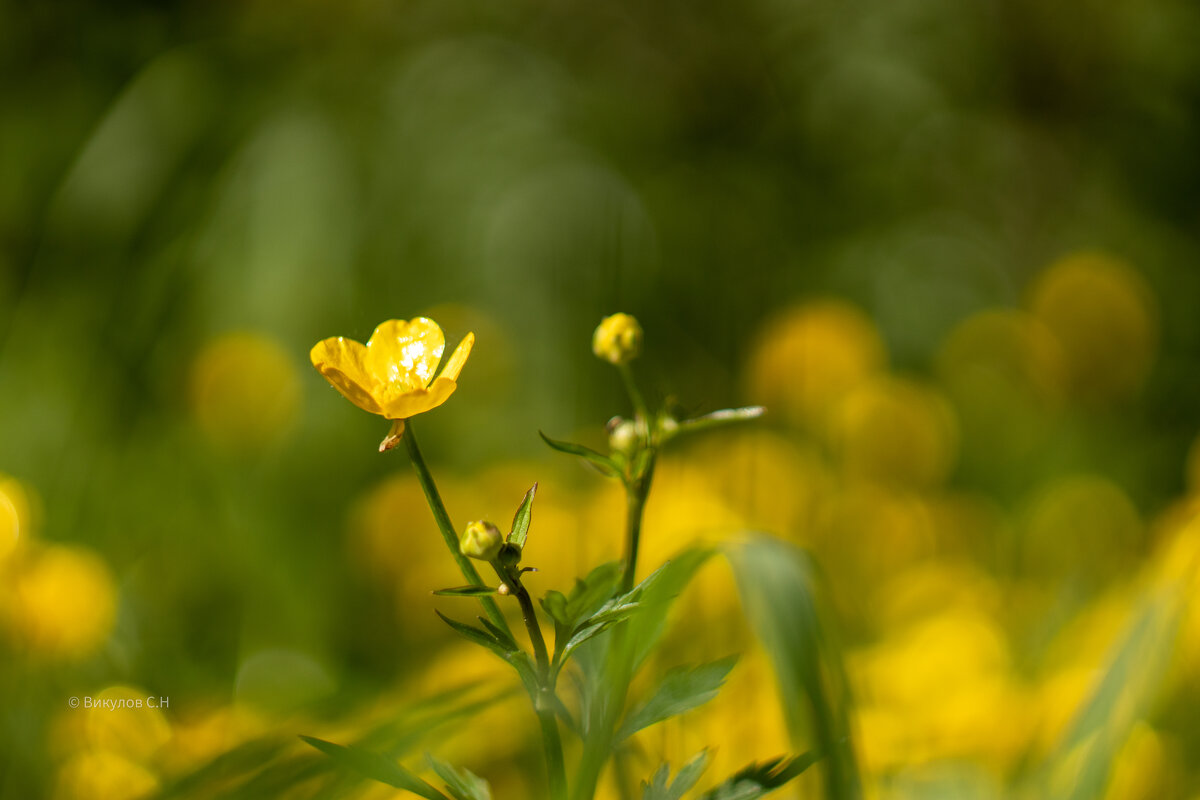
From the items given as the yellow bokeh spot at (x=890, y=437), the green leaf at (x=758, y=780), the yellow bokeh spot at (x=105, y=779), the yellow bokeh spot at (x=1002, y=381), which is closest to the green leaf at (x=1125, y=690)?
the green leaf at (x=758, y=780)

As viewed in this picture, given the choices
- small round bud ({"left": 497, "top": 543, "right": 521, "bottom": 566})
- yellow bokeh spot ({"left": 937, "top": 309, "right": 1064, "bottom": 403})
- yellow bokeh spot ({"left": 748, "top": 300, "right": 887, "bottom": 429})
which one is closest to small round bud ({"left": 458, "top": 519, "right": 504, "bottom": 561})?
small round bud ({"left": 497, "top": 543, "right": 521, "bottom": 566})

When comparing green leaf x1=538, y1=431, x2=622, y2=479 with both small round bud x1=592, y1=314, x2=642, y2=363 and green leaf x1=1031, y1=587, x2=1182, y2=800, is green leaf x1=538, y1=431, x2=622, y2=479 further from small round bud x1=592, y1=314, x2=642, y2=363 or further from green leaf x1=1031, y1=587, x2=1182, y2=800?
green leaf x1=1031, y1=587, x2=1182, y2=800

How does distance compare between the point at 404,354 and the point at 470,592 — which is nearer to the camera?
the point at 470,592

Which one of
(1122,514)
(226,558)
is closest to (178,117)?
(226,558)

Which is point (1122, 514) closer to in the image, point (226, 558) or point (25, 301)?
point (226, 558)

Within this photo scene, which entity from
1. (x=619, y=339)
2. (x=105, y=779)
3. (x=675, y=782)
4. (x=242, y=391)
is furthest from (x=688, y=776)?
(x=242, y=391)

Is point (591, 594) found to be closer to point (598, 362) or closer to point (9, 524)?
point (9, 524)
